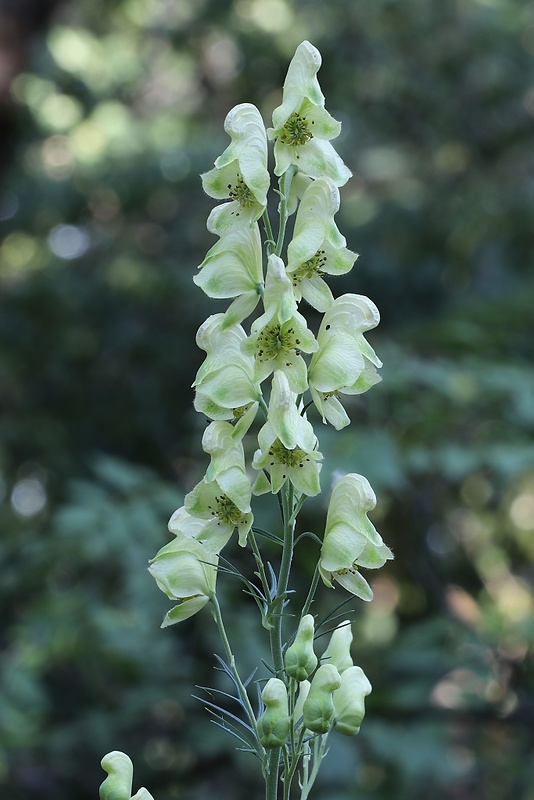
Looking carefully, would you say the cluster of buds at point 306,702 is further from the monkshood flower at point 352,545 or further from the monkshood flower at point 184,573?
the monkshood flower at point 184,573

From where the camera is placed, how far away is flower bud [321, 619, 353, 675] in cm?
156

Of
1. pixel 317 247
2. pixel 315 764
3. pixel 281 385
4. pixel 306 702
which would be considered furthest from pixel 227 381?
pixel 315 764

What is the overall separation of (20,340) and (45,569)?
4.15 metres

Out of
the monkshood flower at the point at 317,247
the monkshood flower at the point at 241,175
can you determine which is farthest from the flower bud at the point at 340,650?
the monkshood flower at the point at 241,175

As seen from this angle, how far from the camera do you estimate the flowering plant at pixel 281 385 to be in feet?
4.55

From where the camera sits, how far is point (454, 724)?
413 cm

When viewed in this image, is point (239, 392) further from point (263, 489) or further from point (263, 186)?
point (263, 186)

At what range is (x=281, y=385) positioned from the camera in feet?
4.54

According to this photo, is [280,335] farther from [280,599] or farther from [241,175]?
[280,599]

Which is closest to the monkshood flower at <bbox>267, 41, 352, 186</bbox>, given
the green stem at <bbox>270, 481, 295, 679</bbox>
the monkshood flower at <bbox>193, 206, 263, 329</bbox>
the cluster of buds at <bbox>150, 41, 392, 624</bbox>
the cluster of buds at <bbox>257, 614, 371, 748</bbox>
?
the cluster of buds at <bbox>150, 41, 392, 624</bbox>

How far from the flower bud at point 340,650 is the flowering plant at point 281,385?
19 mm

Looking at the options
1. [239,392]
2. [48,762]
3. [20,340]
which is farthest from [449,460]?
[20,340]

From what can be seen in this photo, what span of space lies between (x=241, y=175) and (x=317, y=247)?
174 millimetres

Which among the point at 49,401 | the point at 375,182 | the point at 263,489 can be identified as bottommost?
the point at 263,489
